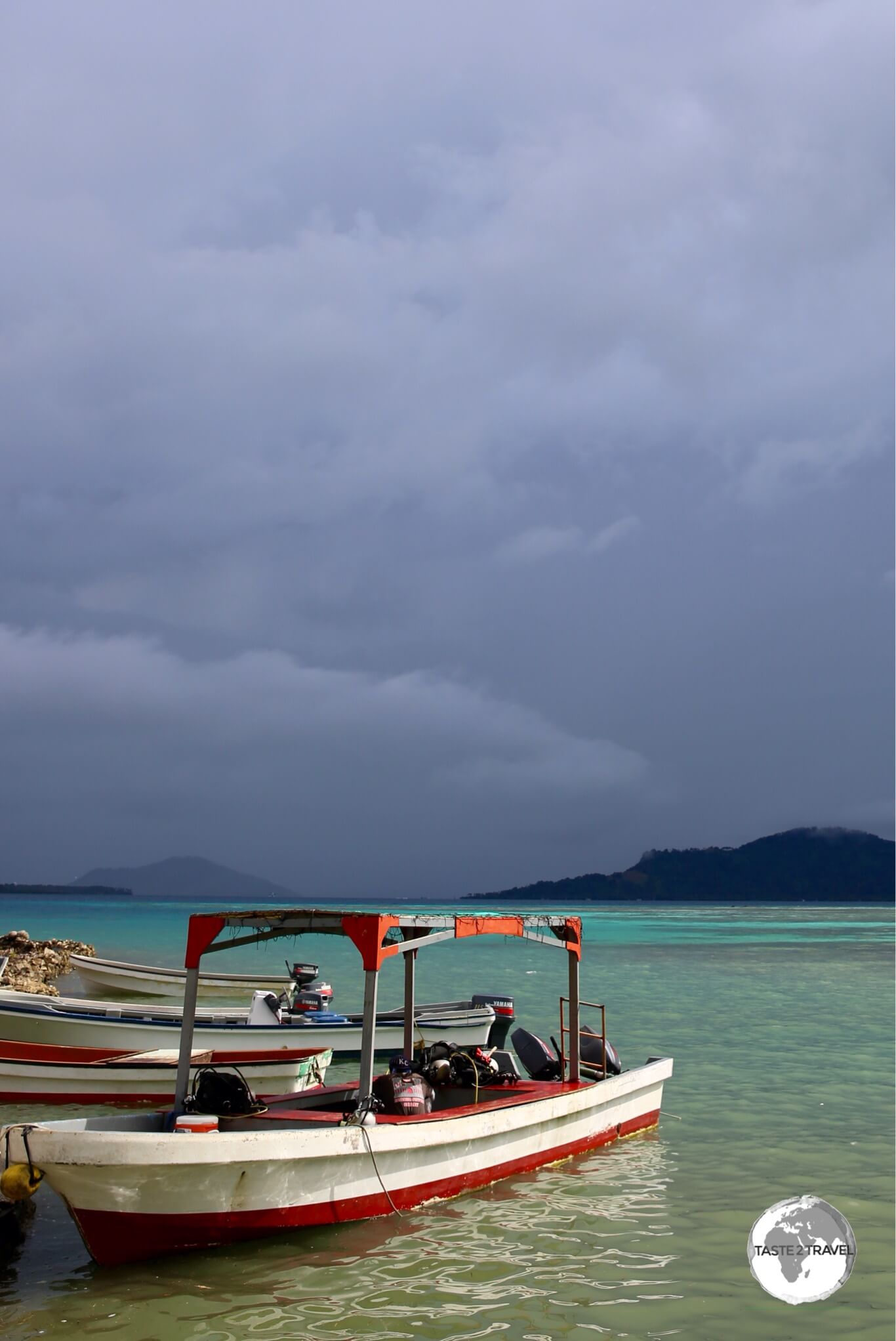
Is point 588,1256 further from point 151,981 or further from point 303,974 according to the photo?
point 151,981

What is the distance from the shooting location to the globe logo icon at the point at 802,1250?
9.79 m

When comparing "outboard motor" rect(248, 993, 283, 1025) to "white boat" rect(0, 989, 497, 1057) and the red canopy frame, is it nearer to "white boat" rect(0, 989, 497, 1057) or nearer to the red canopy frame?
"white boat" rect(0, 989, 497, 1057)

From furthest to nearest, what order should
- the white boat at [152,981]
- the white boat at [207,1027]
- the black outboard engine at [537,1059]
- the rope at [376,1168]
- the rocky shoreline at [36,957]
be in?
the rocky shoreline at [36,957], the white boat at [152,981], the white boat at [207,1027], the black outboard engine at [537,1059], the rope at [376,1168]

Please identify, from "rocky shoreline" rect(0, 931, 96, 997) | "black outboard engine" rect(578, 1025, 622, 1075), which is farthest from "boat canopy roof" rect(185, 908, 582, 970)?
"rocky shoreline" rect(0, 931, 96, 997)

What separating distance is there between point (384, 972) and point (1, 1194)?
3882 centimetres

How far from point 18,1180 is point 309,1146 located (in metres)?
2.69

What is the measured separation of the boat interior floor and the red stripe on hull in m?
0.81

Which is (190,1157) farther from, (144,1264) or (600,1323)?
(600,1323)

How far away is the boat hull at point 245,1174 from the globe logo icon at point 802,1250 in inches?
126

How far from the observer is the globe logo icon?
979cm

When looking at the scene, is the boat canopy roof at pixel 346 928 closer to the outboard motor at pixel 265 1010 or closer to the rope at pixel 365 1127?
the rope at pixel 365 1127

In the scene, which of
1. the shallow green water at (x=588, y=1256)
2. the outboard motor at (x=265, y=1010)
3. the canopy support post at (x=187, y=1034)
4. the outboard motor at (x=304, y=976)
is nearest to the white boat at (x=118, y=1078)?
the shallow green water at (x=588, y=1256)

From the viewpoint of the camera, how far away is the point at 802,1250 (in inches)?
436

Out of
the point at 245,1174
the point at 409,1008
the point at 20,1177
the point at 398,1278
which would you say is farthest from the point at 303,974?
the point at 20,1177
